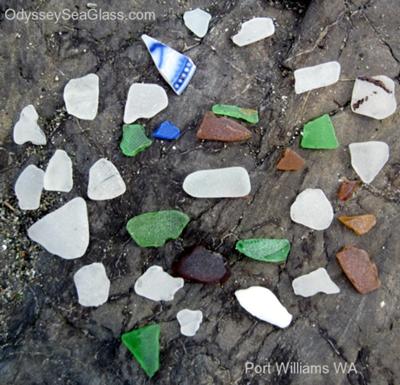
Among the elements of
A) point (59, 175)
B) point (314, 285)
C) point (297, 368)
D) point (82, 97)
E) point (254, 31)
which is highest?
point (254, 31)

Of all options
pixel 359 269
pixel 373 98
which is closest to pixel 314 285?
pixel 359 269

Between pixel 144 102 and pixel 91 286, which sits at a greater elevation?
pixel 144 102

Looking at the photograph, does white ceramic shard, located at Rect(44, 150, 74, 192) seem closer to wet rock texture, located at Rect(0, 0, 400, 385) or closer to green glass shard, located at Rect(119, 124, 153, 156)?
wet rock texture, located at Rect(0, 0, 400, 385)

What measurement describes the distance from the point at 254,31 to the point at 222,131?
0.80 feet

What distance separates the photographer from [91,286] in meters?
1.36

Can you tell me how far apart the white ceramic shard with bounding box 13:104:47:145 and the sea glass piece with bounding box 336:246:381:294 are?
25.8 inches

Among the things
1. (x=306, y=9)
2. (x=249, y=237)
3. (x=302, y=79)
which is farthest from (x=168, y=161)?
(x=306, y=9)

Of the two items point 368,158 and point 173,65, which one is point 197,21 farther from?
point 368,158

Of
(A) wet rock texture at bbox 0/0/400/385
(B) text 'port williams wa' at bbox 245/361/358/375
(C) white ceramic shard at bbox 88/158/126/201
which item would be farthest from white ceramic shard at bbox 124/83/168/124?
(B) text 'port williams wa' at bbox 245/361/358/375

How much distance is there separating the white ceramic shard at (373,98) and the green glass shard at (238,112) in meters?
0.21

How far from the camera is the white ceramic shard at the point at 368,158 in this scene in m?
1.40

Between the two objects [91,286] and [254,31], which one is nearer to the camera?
[91,286]

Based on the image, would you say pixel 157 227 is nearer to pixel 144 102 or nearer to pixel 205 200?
pixel 205 200

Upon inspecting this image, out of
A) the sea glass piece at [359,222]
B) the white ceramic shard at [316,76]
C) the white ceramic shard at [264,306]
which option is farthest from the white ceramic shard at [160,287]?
the white ceramic shard at [316,76]
